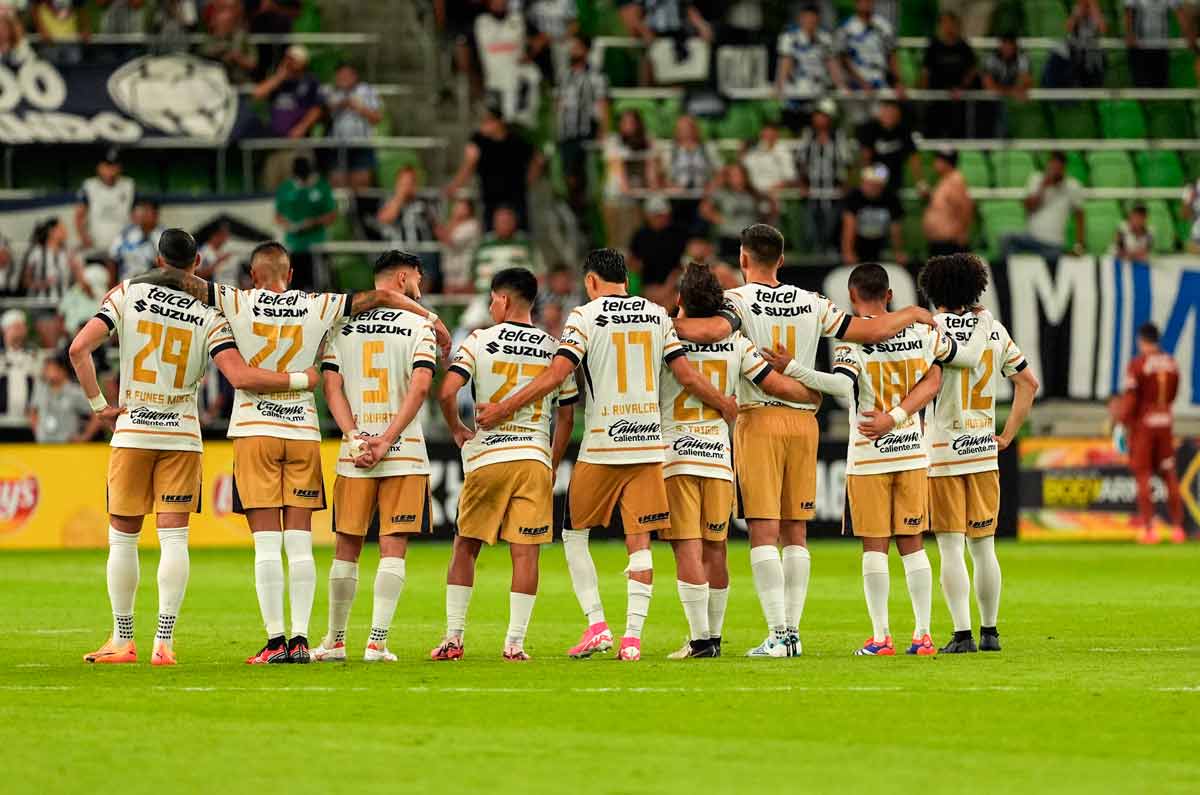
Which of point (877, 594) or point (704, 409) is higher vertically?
point (704, 409)

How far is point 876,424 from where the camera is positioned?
38.9ft

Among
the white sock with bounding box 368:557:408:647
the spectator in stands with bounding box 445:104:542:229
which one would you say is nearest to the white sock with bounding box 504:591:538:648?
the white sock with bounding box 368:557:408:647

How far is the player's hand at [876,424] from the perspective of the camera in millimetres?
11828

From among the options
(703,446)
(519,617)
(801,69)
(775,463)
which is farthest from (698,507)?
(801,69)

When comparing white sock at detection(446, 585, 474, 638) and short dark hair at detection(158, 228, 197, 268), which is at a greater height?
short dark hair at detection(158, 228, 197, 268)

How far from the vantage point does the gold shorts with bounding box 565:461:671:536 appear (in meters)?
11.6

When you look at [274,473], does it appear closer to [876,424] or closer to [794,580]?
[794,580]

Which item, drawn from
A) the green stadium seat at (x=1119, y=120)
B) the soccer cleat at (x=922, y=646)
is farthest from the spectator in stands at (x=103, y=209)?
the soccer cleat at (x=922, y=646)

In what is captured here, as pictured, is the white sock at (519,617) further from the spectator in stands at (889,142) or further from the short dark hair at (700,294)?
the spectator in stands at (889,142)

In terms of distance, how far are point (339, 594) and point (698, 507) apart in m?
2.08

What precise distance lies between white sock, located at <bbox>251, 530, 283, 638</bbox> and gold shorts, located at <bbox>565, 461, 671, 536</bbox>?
5.43ft

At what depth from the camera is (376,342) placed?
38.5ft

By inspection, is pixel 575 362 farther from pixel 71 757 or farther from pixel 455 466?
pixel 455 466

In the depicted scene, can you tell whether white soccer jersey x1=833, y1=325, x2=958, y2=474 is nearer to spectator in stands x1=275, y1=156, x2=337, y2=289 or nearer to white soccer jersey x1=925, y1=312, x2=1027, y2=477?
white soccer jersey x1=925, y1=312, x2=1027, y2=477
